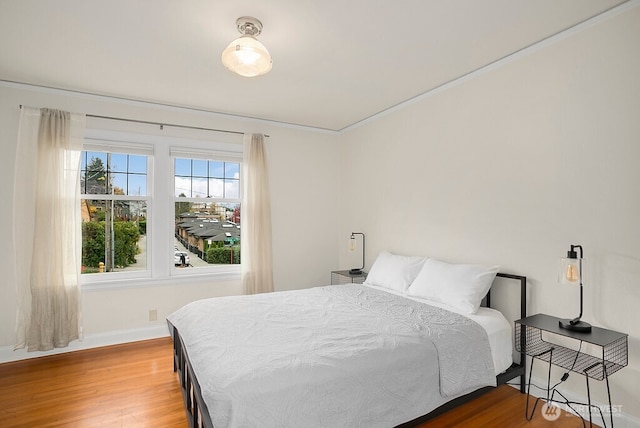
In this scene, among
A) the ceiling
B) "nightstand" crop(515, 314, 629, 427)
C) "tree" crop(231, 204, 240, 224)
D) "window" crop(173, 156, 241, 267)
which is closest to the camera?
"nightstand" crop(515, 314, 629, 427)

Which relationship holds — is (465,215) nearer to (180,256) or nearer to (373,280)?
(373,280)

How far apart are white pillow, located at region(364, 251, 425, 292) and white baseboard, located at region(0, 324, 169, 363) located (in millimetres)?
2465

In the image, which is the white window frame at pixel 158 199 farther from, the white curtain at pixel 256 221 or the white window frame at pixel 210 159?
the white curtain at pixel 256 221

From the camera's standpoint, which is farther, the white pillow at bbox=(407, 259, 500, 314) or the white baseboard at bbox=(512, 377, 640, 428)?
the white pillow at bbox=(407, 259, 500, 314)

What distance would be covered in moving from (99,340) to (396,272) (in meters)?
3.17

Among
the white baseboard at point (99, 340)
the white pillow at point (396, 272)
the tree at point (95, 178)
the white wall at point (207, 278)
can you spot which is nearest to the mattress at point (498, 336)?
the white pillow at point (396, 272)

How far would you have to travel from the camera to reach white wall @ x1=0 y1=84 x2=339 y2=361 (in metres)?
3.17

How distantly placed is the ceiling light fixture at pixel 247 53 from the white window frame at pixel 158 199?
6.79 feet

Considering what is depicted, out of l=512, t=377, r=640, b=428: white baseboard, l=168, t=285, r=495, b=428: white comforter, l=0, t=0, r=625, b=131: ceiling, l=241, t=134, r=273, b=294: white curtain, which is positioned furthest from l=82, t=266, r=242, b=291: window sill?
l=512, t=377, r=640, b=428: white baseboard

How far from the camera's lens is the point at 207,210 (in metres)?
4.23

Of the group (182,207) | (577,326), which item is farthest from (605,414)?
(182,207)

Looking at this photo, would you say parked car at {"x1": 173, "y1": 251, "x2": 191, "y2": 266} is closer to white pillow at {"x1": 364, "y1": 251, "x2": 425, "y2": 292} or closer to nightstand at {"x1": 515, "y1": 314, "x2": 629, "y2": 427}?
Answer: white pillow at {"x1": 364, "y1": 251, "x2": 425, "y2": 292}

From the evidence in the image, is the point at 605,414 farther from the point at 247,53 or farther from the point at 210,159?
the point at 210,159

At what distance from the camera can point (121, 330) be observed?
3.63 meters
